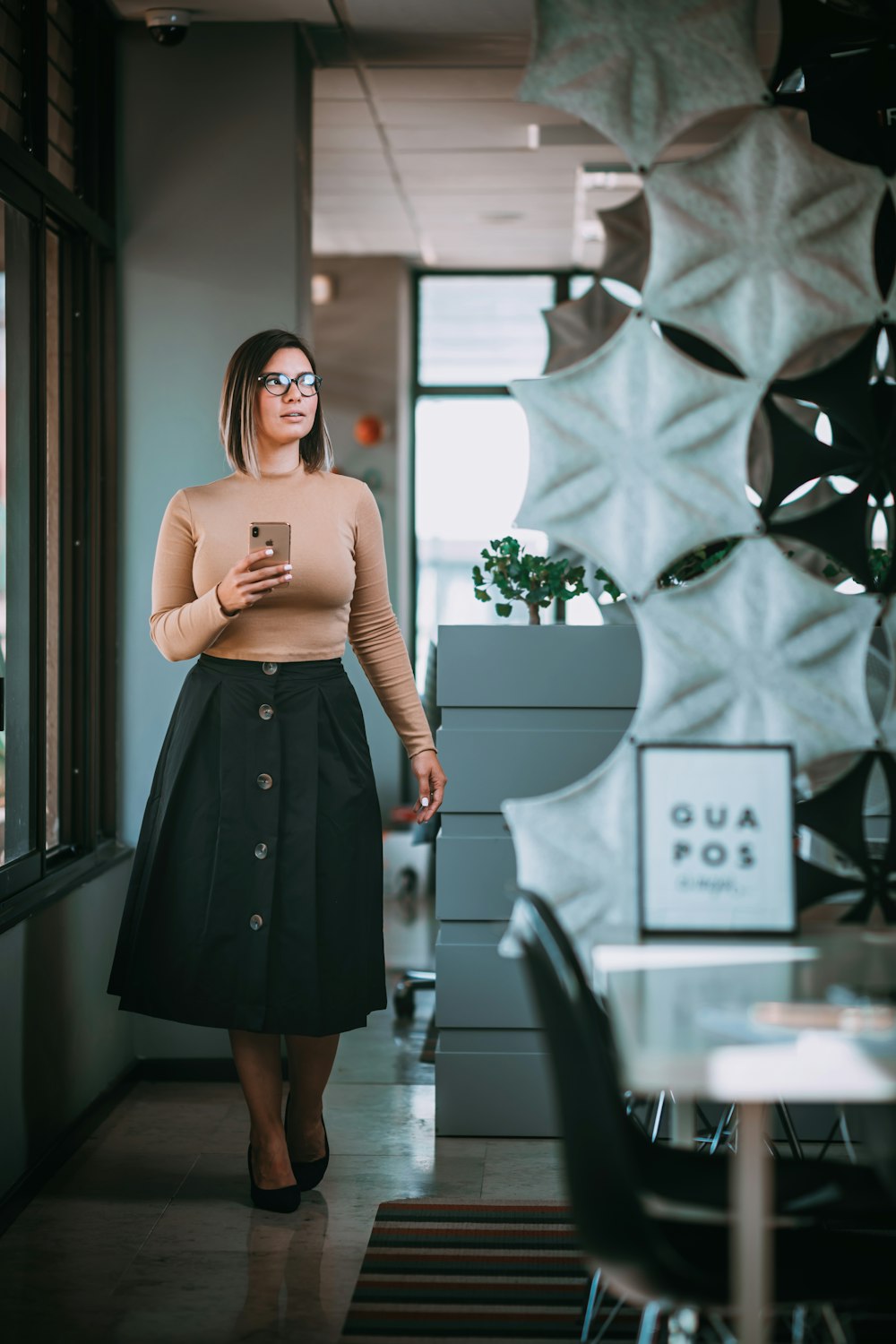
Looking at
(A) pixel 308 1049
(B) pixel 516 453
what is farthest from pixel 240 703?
(B) pixel 516 453

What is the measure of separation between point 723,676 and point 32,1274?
1706 millimetres

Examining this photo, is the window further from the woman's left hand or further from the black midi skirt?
the black midi skirt

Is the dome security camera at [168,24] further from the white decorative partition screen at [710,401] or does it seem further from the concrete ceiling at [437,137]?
the white decorative partition screen at [710,401]

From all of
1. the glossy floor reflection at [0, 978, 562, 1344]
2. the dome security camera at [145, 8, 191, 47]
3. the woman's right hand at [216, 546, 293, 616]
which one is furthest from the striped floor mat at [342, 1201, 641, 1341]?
the dome security camera at [145, 8, 191, 47]

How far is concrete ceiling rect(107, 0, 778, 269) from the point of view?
4039 mm

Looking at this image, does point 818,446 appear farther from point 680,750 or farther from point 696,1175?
point 696,1175

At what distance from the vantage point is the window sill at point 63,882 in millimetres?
3039

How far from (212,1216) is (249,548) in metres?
1.38

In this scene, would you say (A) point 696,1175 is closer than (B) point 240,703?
Yes

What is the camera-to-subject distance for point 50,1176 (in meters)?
3.25

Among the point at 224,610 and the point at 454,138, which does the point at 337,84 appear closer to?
the point at 454,138

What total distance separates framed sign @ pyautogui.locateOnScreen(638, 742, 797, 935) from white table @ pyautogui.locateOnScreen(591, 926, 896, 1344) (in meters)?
0.11

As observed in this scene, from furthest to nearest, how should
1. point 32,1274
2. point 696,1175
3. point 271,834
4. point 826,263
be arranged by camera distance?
point 271,834 → point 32,1274 → point 826,263 → point 696,1175

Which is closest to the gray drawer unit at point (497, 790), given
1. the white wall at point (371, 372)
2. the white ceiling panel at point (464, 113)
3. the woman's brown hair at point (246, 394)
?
the woman's brown hair at point (246, 394)
